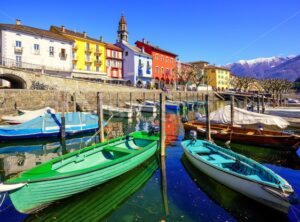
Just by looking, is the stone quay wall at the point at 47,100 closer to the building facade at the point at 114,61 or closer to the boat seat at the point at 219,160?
the boat seat at the point at 219,160

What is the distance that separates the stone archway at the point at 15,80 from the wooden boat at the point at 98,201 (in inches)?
1099

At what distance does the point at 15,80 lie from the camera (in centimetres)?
3691

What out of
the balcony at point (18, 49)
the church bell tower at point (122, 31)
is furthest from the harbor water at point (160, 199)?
the church bell tower at point (122, 31)

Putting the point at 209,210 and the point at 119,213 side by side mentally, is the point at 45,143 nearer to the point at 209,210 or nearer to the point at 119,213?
the point at 119,213

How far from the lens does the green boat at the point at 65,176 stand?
7.23 meters

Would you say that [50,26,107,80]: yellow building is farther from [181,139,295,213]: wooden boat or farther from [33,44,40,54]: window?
[181,139,295,213]: wooden boat

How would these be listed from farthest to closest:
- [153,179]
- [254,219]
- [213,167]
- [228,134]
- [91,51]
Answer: [91,51]
[228,134]
[153,179]
[213,167]
[254,219]

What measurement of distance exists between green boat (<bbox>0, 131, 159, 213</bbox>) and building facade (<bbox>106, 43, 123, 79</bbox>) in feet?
170

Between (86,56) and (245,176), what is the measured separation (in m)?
53.0

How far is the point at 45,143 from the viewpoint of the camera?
18.4m

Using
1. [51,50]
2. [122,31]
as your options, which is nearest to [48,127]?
[51,50]

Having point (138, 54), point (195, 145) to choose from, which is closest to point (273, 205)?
point (195, 145)

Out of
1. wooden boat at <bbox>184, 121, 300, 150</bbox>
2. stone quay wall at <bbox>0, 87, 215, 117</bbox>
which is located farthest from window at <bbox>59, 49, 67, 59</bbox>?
wooden boat at <bbox>184, 121, 300, 150</bbox>

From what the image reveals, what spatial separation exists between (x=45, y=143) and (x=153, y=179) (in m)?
10.8
